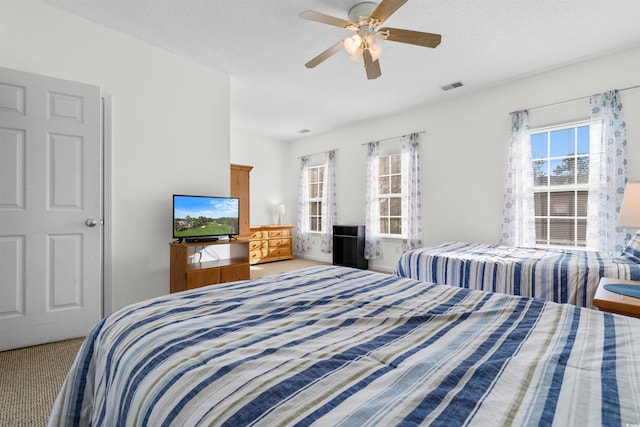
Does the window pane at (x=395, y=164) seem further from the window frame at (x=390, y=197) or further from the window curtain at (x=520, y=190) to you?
the window curtain at (x=520, y=190)

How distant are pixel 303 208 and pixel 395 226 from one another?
218 cm

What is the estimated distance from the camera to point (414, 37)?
2295 mm

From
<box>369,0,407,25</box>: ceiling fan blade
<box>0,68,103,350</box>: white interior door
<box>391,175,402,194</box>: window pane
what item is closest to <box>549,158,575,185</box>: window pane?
<box>391,175,402,194</box>: window pane

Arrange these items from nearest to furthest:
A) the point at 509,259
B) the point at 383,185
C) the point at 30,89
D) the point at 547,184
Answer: the point at 30,89, the point at 509,259, the point at 547,184, the point at 383,185

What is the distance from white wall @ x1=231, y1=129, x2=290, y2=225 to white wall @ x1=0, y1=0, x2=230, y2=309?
257 centimetres

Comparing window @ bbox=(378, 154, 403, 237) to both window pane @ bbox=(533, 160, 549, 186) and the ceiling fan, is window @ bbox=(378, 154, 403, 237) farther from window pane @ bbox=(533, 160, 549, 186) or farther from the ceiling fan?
the ceiling fan

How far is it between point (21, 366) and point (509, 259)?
3936 mm

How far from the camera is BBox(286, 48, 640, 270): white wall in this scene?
3166 mm

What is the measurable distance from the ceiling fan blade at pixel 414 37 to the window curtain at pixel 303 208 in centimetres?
430

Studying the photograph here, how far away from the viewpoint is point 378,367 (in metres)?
0.75

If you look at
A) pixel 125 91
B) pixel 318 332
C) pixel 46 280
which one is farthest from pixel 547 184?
pixel 46 280

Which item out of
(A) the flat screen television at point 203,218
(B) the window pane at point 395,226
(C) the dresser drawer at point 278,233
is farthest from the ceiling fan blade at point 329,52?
(C) the dresser drawer at point 278,233

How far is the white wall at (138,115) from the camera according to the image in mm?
2520

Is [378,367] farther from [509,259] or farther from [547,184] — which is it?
Result: [547,184]
